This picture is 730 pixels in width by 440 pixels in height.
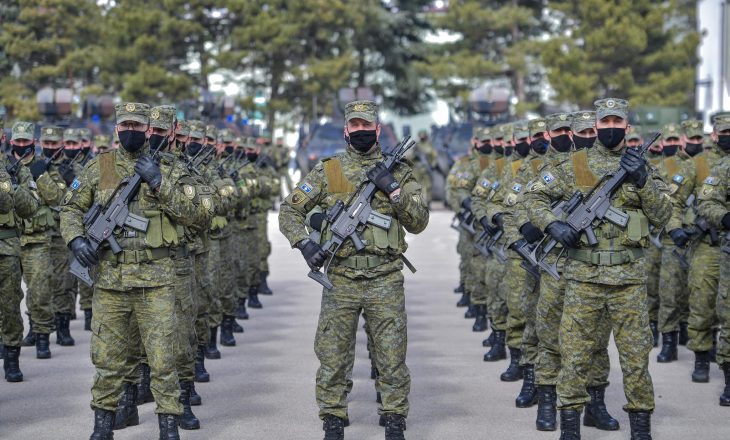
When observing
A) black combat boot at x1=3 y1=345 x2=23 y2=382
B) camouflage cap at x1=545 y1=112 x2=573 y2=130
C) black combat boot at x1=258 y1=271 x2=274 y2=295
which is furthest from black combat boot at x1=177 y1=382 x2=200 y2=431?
black combat boot at x1=258 y1=271 x2=274 y2=295

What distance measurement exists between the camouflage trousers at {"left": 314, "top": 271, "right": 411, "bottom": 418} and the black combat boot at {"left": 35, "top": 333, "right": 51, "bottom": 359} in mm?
4245

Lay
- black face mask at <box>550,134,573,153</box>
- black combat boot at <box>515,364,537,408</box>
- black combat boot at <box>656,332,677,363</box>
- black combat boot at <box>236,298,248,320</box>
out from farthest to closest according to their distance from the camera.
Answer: black combat boot at <box>236,298,248,320</box>
black combat boot at <box>656,332,677,363</box>
black face mask at <box>550,134,573,153</box>
black combat boot at <box>515,364,537,408</box>

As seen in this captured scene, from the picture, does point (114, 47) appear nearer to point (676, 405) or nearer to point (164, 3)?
point (164, 3)

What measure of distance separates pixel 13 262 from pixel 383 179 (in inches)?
145

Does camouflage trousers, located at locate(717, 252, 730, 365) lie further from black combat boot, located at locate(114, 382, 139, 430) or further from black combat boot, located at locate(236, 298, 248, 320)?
black combat boot, located at locate(236, 298, 248, 320)

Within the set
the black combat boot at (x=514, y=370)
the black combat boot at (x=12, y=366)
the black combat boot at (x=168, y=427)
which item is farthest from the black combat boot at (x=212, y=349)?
the black combat boot at (x=168, y=427)

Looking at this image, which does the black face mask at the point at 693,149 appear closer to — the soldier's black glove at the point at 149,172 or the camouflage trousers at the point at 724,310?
the camouflage trousers at the point at 724,310

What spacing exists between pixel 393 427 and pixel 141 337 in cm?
164

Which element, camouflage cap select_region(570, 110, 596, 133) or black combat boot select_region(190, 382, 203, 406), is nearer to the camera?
camouflage cap select_region(570, 110, 596, 133)

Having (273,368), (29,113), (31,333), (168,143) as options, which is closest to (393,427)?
(168,143)

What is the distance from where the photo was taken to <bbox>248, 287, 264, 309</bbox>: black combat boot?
15.5 m

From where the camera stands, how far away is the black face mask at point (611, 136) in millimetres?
7973

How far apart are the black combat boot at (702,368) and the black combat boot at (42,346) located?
556cm

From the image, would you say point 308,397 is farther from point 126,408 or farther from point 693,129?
point 693,129
